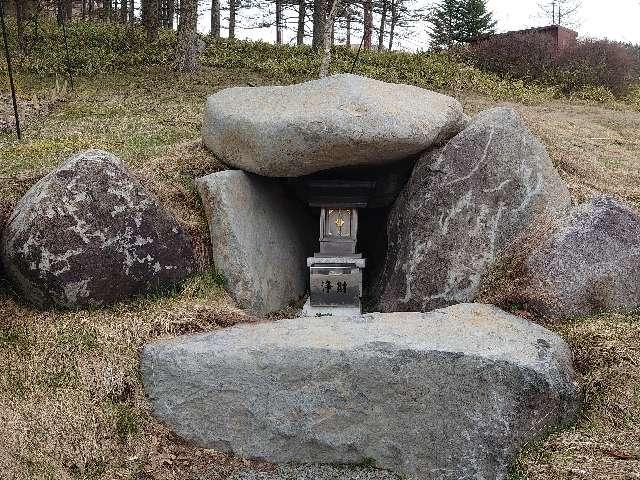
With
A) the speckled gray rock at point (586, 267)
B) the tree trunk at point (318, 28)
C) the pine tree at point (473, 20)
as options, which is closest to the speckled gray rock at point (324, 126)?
the speckled gray rock at point (586, 267)

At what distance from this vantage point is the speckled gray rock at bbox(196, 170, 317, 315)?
5488 mm

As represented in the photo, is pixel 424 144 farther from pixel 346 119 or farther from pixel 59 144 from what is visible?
pixel 59 144

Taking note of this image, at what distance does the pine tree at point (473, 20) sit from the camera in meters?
23.1

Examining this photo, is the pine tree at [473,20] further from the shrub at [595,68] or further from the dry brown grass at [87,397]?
the dry brown grass at [87,397]

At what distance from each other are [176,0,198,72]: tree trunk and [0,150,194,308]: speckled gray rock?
940 centimetres

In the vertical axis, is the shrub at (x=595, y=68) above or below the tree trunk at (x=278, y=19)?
below

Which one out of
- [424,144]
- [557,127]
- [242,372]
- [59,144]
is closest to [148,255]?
[242,372]

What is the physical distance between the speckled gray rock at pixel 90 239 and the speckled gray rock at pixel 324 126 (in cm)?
104

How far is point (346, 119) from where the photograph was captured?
5.17 meters

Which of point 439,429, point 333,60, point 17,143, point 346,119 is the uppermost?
point 333,60

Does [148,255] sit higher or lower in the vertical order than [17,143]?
lower

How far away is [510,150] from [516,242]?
0.87 m

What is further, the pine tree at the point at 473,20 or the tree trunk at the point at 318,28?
the pine tree at the point at 473,20

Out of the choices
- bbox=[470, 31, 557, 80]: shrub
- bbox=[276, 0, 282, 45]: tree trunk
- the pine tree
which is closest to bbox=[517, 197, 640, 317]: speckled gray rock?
bbox=[470, 31, 557, 80]: shrub
